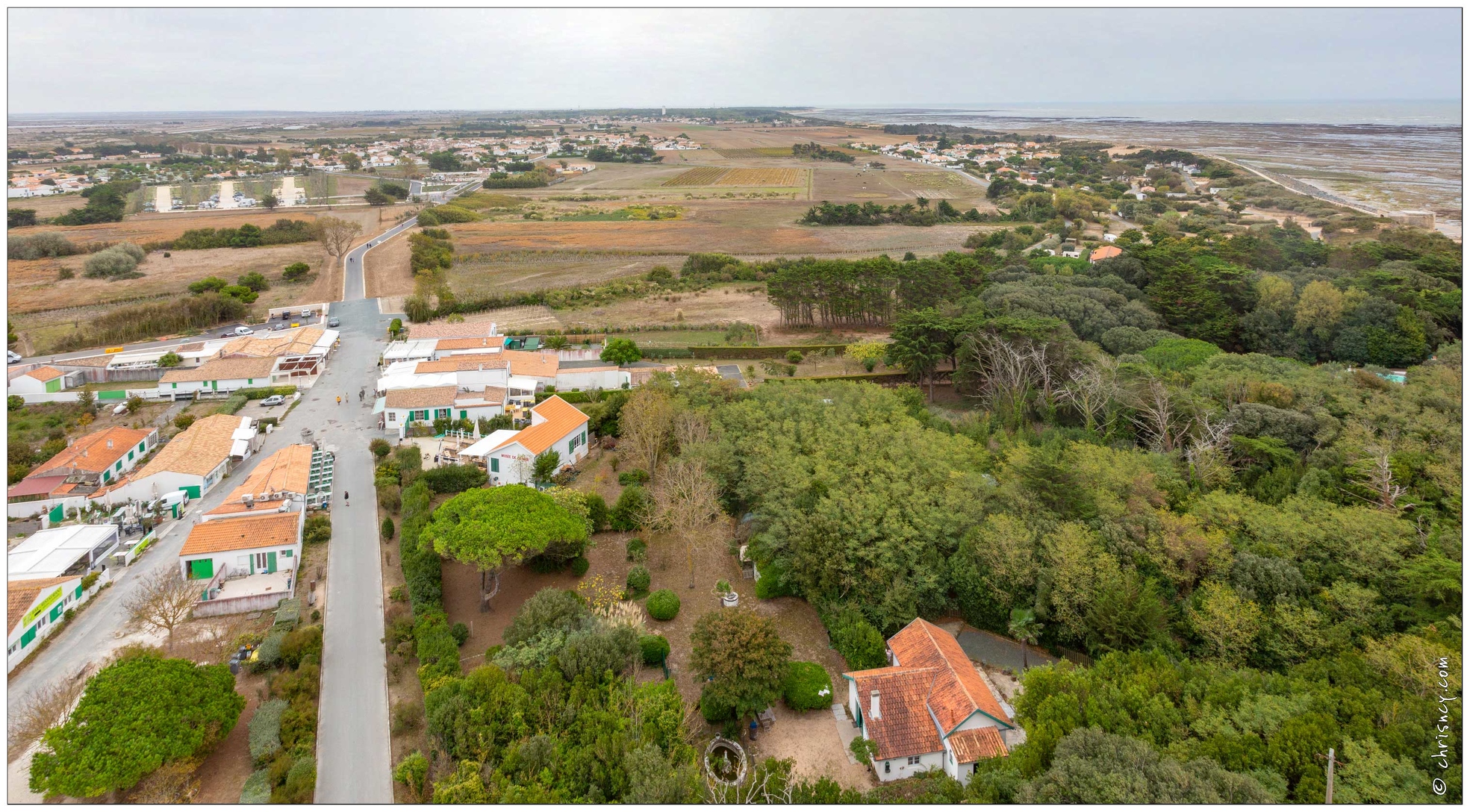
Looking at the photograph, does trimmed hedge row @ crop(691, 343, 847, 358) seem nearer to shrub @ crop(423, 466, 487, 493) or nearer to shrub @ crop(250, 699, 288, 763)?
shrub @ crop(423, 466, 487, 493)

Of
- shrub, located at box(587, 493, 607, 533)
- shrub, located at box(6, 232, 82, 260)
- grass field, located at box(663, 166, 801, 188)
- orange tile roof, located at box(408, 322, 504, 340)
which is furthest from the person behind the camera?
grass field, located at box(663, 166, 801, 188)

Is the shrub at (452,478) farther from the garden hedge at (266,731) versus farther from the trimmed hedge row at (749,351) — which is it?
the trimmed hedge row at (749,351)

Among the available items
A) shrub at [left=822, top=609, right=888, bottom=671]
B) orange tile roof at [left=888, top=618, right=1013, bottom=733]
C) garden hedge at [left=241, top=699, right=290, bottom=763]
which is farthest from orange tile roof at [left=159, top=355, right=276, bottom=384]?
orange tile roof at [left=888, top=618, right=1013, bottom=733]

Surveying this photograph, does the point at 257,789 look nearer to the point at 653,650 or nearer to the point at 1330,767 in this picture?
the point at 653,650

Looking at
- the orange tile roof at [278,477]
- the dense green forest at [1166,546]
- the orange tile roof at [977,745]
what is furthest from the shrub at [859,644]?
the orange tile roof at [278,477]

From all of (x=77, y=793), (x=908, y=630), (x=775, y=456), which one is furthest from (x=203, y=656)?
(x=908, y=630)

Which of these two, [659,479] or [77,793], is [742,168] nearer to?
[659,479]
